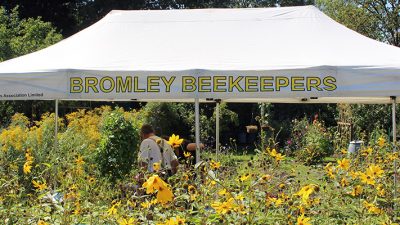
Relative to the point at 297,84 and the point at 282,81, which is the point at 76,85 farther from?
the point at 297,84

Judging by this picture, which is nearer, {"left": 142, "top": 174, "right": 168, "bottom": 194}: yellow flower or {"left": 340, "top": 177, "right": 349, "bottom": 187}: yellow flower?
{"left": 142, "top": 174, "right": 168, "bottom": 194}: yellow flower

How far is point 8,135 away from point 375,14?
1672cm

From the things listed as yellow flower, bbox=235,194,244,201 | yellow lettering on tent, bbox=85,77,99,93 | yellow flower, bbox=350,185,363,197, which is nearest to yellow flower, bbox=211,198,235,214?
yellow flower, bbox=235,194,244,201

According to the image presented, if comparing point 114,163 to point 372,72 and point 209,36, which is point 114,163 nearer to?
point 209,36

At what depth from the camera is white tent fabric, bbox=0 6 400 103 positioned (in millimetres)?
4387

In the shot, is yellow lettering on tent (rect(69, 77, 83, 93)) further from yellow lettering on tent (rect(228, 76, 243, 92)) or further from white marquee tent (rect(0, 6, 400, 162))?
yellow lettering on tent (rect(228, 76, 243, 92))

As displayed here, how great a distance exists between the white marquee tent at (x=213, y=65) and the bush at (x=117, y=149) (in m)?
1.90

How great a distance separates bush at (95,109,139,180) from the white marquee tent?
190cm

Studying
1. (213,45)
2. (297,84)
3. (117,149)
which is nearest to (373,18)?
(117,149)

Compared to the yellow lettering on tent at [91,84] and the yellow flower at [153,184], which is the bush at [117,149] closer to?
the yellow lettering on tent at [91,84]

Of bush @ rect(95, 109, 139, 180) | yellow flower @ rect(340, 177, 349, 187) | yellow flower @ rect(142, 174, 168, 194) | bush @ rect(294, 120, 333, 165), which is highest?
yellow flower @ rect(142, 174, 168, 194)

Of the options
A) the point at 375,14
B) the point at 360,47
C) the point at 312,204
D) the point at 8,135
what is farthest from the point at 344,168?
the point at 375,14

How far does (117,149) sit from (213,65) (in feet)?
9.20

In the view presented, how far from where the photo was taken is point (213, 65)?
15.0 ft
